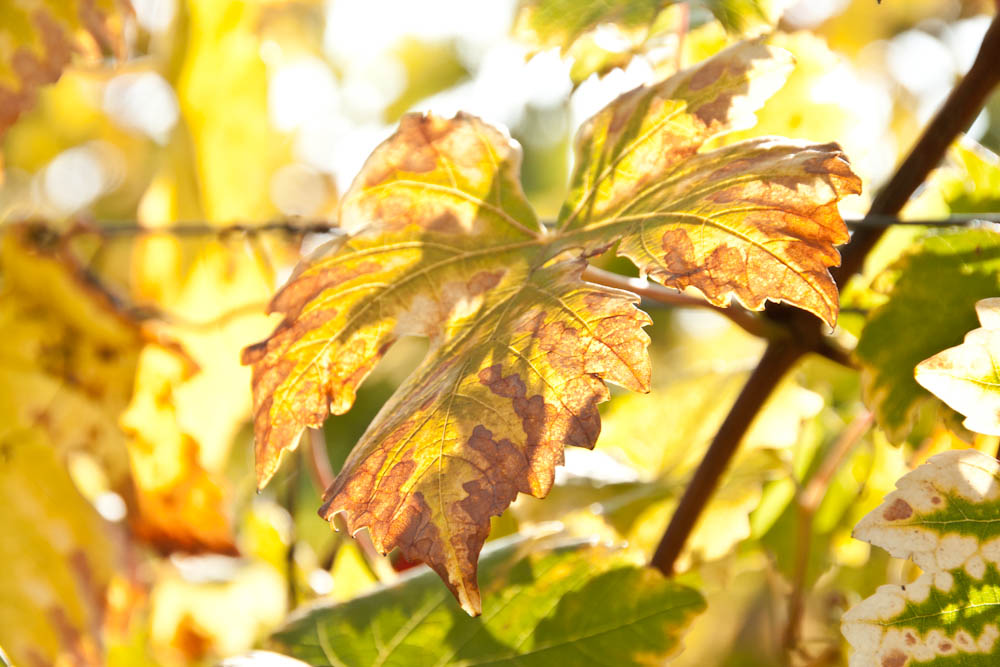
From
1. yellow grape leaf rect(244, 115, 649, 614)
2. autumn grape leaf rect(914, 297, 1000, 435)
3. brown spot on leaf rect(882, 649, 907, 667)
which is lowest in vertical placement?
brown spot on leaf rect(882, 649, 907, 667)

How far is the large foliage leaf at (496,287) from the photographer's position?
0.38 m

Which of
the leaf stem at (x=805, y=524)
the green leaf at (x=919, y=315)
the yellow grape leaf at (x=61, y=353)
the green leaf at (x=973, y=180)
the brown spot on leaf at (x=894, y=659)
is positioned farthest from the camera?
the yellow grape leaf at (x=61, y=353)

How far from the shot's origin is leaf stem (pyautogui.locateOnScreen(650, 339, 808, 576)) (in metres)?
0.56

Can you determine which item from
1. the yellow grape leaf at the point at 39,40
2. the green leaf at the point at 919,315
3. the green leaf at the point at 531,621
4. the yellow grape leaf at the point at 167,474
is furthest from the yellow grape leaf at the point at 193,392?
the green leaf at the point at 919,315

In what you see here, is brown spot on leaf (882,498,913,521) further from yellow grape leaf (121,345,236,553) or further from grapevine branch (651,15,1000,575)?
yellow grape leaf (121,345,236,553)

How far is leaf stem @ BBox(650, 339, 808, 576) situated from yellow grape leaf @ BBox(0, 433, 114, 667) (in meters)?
0.52

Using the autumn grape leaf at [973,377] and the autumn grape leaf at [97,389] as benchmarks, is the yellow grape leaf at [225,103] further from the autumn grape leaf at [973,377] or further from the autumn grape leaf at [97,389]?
the autumn grape leaf at [973,377]

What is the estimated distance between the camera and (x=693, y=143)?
47cm

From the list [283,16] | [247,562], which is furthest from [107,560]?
[283,16]

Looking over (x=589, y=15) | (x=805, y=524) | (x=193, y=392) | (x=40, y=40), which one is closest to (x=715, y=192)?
(x=589, y=15)

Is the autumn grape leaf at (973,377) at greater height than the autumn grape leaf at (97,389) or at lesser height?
greater

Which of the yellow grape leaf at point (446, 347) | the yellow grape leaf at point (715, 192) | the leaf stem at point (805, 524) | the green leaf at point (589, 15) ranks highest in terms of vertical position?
the green leaf at point (589, 15)

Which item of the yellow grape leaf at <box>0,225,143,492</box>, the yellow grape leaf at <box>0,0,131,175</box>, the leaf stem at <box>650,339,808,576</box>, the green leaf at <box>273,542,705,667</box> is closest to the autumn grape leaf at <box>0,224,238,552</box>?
the yellow grape leaf at <box>0,225,143,492</box>

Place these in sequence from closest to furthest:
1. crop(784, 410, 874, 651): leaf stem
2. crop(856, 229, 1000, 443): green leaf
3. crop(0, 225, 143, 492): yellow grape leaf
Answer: crop(856, 229, 1000, 443): green leaf → crop(784, 410, 874, 651): leaf stem → crop(0, 225, 143, 492): yellow grape leaf
